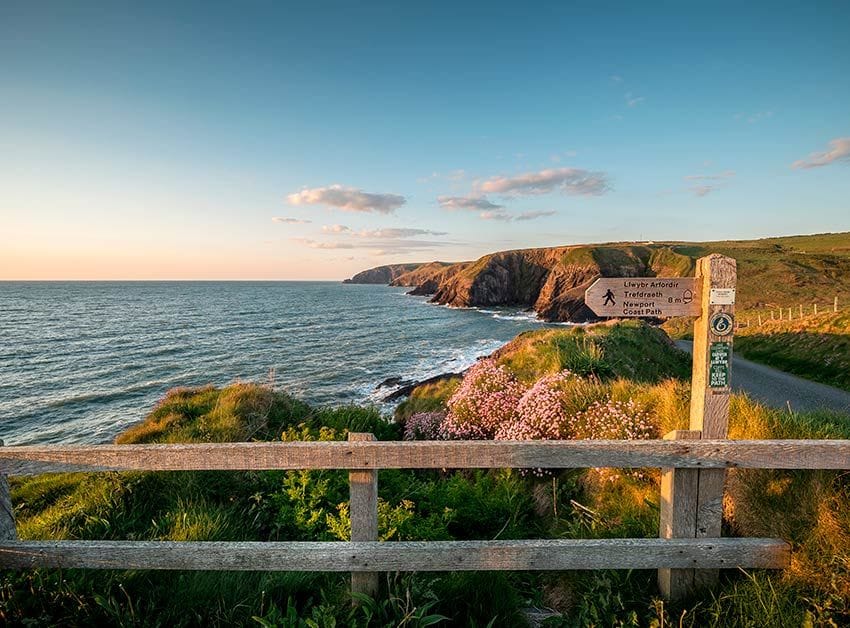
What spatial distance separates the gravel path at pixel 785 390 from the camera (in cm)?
1228

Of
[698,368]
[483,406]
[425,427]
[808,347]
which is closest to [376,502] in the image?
[698,368]

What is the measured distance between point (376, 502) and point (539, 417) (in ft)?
14.8

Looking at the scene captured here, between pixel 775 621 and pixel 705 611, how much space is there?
41 cm

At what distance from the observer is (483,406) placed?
820cm

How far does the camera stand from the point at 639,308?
349 cm

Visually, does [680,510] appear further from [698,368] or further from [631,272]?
[631,272]

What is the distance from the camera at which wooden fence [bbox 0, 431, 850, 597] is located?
9.60 ft

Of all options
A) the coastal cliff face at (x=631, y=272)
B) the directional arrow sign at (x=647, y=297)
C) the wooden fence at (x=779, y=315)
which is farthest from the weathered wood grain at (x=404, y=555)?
the coastal cliff face at (x=631, y=272)

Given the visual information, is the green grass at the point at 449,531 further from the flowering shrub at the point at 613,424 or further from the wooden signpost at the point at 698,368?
the wooden signpost at the point at 698,368

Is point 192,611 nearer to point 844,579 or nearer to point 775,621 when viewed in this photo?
point 775,621

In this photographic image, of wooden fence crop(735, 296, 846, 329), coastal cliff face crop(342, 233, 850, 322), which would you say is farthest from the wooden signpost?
coastal cliff face crop(342, 233, 850, 322)

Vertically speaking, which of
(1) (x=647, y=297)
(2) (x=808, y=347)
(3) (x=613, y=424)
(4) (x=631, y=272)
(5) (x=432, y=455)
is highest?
(4) (x=631, y=272)

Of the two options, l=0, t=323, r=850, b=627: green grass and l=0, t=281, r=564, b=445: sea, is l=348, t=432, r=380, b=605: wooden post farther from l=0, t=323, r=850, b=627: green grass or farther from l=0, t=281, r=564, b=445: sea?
l=0, t=281, r=564, b=445: sea

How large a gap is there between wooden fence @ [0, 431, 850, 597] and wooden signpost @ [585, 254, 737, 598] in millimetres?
204
